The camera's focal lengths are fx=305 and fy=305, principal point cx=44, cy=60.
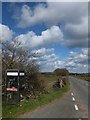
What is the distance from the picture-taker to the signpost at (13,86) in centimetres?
1675

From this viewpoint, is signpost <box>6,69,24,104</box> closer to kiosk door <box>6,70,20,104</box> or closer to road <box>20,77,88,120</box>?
kiosk door <box>6,70,20,104</box>

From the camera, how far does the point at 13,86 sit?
17250mm

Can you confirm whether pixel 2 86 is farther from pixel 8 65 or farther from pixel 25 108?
pixel 25 108

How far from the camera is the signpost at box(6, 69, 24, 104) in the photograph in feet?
55.0

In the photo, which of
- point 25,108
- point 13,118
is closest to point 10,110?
point 25,108

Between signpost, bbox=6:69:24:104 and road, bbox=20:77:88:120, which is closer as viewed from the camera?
road, bbox=20:77:88:120

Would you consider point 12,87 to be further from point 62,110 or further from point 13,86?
point 62,110

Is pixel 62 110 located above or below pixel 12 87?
below

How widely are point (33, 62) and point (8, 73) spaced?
7.32 metres

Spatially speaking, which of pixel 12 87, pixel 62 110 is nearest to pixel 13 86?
pixel 12 87

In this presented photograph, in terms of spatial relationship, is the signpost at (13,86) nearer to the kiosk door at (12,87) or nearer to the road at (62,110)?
the kiosk door at (12,87)

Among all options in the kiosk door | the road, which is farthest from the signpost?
the road

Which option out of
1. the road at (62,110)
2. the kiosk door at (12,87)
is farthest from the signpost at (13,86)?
the road at (62,110)

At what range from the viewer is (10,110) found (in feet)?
47.1
